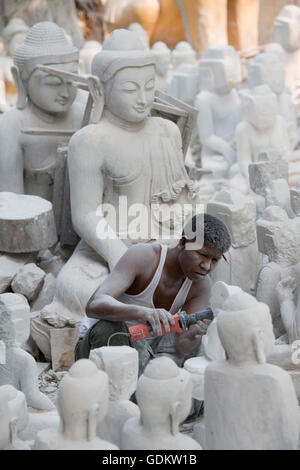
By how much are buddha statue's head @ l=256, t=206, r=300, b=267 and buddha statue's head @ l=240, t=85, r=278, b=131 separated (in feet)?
11.0

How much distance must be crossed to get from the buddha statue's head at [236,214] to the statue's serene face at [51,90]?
50.8 inches

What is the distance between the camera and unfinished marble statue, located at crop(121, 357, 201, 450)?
2.46 meters

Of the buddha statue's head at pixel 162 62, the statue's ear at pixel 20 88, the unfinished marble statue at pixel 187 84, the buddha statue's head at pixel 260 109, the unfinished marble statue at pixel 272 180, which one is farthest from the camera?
the buddha statue's head at pixel 162 62

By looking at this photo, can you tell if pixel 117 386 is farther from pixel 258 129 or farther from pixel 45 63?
pixel 258 129

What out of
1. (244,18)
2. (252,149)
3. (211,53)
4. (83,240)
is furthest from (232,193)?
(244,18)

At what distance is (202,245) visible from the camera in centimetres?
356

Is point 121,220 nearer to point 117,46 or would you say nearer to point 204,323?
point 117,46

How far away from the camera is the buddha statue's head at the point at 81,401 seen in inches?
95.2

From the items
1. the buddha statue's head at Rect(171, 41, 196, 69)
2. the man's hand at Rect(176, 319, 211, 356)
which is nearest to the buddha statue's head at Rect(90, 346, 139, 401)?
the man's hand at Rect(176, 319, 211, 356)

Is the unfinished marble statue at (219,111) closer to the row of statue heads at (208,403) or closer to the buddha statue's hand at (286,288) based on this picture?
the buddha statue's hand at (286,288)

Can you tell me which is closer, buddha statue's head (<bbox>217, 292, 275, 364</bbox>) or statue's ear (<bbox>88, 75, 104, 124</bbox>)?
buddha statue's head (<bbox>217, 292, 275, 364</bbox>)

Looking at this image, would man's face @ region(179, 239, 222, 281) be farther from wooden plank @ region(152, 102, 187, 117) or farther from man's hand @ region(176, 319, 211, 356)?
wooden plank @ region(152, 102, 187, 117)

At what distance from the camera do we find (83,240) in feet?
16.0

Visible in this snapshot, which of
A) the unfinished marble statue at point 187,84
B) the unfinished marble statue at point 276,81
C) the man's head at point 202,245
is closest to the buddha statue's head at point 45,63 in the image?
the man's head at point 202,245
